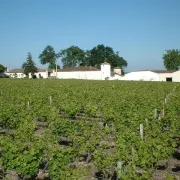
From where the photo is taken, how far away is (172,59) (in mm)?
111188

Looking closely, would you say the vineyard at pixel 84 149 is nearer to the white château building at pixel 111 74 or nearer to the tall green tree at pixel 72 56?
the white château building at pixel 111 74

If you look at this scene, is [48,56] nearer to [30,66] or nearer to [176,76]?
[30,66]

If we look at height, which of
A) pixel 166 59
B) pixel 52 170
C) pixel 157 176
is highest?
pixel 166 59

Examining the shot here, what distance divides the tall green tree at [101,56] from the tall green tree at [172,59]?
22.9 meters

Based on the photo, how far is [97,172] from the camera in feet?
25.5

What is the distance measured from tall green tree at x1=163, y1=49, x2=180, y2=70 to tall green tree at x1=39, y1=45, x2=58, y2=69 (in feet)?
156

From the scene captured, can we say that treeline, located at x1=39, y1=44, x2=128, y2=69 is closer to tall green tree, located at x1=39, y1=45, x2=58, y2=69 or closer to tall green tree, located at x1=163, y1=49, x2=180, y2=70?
tall green tree, located at x1=39, y1=45, x2=58, y2=69

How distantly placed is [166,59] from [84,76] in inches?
1468

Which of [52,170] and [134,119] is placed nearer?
[52,170]

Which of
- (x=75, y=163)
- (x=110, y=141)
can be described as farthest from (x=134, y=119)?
(x=75, y=163)

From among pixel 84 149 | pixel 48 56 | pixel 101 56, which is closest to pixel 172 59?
pixel 101 56

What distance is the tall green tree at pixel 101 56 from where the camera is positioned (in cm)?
12244

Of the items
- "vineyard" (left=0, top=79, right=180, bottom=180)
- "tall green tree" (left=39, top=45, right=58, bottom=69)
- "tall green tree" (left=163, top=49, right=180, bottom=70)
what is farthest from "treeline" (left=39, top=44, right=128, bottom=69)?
"vineyard" (left=0, top=79, right=180, bottom=180)

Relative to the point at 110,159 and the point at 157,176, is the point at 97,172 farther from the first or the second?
the point at 157,176
